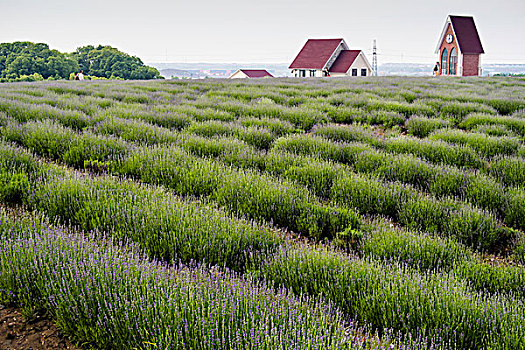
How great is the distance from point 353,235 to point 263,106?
20.8ft

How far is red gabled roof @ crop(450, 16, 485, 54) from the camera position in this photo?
143ft

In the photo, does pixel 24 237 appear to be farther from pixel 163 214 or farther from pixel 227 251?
pixel 227 251

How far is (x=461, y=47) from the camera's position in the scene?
43.3 m

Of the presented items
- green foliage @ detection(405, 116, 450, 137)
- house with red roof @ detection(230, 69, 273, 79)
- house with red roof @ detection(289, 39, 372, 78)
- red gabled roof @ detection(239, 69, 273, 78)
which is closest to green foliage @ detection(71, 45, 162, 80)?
house with red roof @ detection(230, 69, 273, 79)

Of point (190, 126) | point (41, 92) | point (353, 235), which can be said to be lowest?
point (353, 235)

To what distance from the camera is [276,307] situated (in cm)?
214

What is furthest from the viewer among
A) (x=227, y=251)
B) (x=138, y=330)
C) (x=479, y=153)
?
(x=479, y=153)

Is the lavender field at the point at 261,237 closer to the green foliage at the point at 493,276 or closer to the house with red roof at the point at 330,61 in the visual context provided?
the green foliage at the point at 493,276

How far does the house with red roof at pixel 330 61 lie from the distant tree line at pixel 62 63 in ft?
68.8

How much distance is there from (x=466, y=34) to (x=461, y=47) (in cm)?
254

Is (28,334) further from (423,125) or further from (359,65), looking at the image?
(359,65)

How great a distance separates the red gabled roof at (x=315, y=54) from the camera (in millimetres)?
50906

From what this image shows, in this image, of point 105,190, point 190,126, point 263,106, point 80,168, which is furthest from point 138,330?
A: point 263,106

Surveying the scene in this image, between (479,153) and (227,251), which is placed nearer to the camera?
(227,251)
